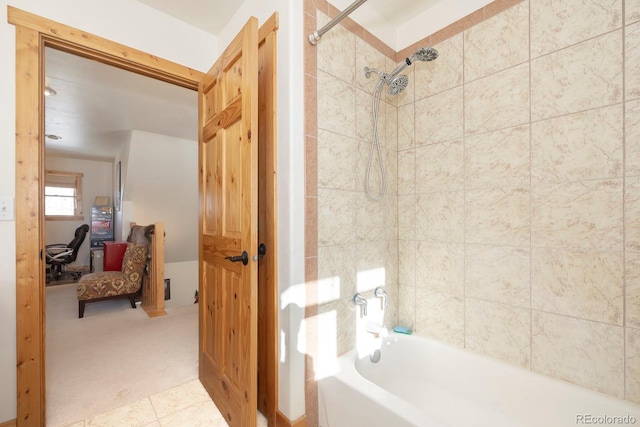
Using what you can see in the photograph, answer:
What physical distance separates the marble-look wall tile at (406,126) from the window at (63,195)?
7.32 metres

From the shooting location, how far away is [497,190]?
1.56 m

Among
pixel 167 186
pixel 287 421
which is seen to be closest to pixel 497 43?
pixel 287 421

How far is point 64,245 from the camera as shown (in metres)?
6.21

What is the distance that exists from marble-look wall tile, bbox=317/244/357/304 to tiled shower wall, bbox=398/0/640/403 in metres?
0.52

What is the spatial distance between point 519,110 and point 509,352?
4.14ft

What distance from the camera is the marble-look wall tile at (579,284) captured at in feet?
4.08

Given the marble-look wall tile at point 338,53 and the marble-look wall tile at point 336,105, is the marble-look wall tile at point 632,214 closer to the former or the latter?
the marble-look wall tile at point 336,105

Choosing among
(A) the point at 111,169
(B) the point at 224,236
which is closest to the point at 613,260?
(B) the point at 224,236

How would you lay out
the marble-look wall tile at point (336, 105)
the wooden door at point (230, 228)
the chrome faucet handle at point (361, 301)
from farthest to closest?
the chrome faucet handle at point (361, 301) < the marble-look wall tile at point (336, 105) < the wooden door at point (230, 228)

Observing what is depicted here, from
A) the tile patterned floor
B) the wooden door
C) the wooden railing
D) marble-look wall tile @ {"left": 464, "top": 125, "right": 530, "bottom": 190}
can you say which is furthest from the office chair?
marble-look wall tile @ {"left": 464, "top": 125, "right": 530, "bottom": 190}

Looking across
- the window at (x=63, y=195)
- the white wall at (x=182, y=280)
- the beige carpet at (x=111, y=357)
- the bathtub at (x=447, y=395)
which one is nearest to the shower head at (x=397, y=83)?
the bathtub at (x=447, y=395)

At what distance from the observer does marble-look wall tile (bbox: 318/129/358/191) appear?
61.8 inches

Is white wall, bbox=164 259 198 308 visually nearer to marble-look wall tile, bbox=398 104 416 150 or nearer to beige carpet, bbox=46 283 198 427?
beige carpet, bbox=46 283 198 427

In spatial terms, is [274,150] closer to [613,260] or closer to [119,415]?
[613,260]
